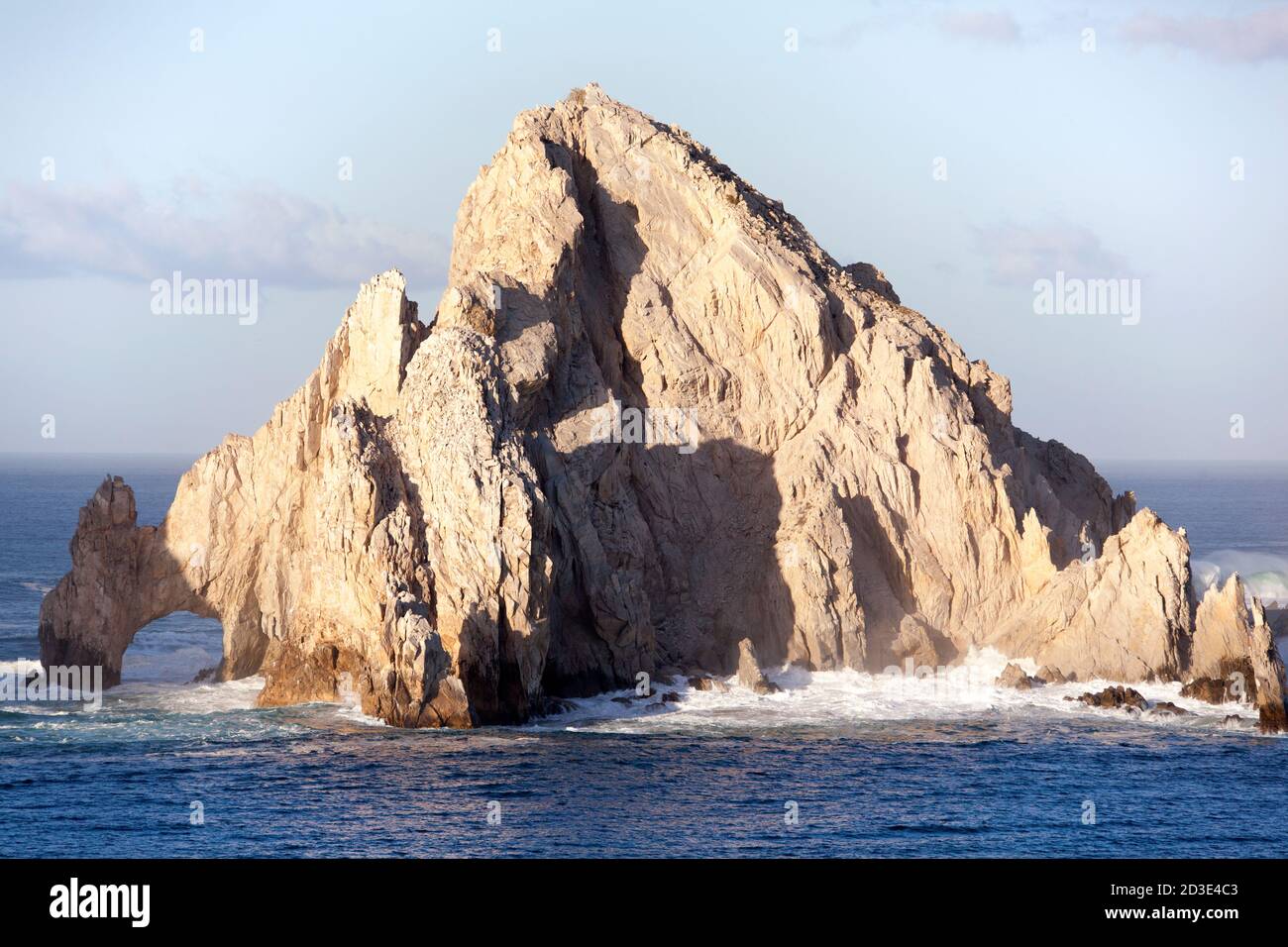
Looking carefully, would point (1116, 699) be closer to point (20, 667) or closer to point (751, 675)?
point (751, 675)

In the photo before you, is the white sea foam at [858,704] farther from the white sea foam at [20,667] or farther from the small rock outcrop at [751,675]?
the white sea foam at [20,667]

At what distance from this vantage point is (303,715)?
5203 centimetres

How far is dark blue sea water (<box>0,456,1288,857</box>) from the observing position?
128 ft

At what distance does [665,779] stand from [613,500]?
14.4 meters

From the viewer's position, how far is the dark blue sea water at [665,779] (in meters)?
38.9

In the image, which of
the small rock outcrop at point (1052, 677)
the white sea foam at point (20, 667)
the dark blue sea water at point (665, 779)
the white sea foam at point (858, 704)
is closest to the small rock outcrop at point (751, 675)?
the white sea foam at point (858, 704)

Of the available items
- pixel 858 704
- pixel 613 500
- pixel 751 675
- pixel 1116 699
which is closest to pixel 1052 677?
pixel 1116 699

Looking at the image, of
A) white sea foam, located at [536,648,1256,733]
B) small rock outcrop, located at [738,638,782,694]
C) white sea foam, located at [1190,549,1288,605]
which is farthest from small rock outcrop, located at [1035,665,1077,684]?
white sea foam, located at [1190,549,1288,605]

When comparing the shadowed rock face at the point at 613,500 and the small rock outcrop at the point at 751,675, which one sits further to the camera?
the small rock outcrop at the point at 751,675

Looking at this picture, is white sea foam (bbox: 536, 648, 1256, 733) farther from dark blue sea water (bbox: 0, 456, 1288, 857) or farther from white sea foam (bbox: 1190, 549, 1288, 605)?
white sea foam (bbox: 1190, 549, 1288, 605)

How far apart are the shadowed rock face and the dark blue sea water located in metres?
2.28

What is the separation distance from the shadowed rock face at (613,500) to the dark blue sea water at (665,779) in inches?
89.9

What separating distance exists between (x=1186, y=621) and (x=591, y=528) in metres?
20.5
